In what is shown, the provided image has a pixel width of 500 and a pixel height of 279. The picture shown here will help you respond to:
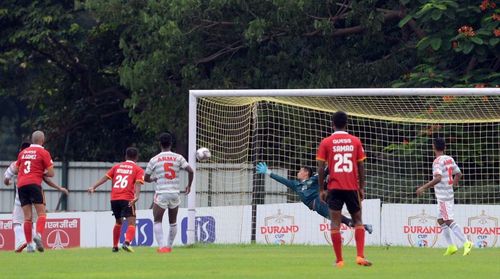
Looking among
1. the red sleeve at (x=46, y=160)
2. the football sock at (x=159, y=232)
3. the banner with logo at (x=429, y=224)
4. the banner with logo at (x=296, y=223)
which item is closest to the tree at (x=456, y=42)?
the banner with logo at (x=429, y=224)

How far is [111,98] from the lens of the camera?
3697 cm

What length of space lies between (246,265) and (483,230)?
33.6 feet

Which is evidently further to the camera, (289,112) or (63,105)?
(63,105)

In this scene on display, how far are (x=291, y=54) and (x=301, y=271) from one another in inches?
669

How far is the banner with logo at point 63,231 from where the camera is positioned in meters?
27.2

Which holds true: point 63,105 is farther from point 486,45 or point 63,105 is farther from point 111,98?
point 486,45

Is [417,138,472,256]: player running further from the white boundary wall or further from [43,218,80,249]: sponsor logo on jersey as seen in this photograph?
[43,218,80,249]: sponsor logo on jersey

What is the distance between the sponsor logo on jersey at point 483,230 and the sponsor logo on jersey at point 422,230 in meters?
0.64

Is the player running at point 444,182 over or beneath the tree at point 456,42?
beneath

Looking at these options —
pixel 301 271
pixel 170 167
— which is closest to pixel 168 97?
pixel 170 167

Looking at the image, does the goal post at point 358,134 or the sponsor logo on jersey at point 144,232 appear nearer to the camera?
the goal post at point 358,134

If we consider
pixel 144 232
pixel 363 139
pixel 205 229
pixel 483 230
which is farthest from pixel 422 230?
pixel 144 232

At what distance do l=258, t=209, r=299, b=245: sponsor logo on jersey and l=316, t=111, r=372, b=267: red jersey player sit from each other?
10.7 meters

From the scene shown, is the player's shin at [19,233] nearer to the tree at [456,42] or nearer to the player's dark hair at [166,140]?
the player's dark hair at [166,140]
